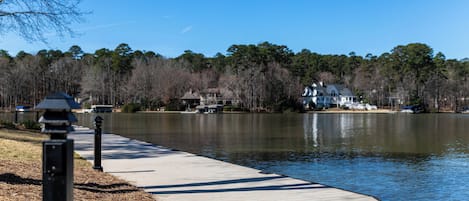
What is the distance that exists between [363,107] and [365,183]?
331 feet

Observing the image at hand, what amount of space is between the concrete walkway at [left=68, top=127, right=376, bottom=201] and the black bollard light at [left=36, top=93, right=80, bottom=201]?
11.9 feet

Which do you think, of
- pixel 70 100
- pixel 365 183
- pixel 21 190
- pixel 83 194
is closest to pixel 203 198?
pixel 83 194

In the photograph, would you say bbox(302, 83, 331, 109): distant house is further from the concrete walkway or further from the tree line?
the concrete walkway

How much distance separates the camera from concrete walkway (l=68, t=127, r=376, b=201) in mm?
8000

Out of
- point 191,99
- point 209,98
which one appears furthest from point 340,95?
point 191,99

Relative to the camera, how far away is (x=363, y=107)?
109062mm

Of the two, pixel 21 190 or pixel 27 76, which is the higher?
pixel 27 76

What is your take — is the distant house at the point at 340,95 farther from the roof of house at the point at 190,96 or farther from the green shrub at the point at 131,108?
the green shrub at the point at 131,108

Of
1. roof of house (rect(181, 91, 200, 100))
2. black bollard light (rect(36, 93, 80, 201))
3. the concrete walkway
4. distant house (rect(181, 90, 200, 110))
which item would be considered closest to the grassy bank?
the concrete walkway

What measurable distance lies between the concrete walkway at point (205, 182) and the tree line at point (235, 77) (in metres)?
79.7

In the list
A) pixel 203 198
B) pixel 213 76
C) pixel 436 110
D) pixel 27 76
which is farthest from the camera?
pixel 213 76

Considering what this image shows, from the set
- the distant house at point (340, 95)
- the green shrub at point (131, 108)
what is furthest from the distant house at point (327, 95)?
the green shrub at point (131, 108)

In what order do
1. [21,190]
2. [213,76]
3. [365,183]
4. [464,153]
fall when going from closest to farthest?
[21,190] < [365,183] < [464,153] < [213,76]

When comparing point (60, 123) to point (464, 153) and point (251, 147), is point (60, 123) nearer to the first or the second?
point (251, 147)
